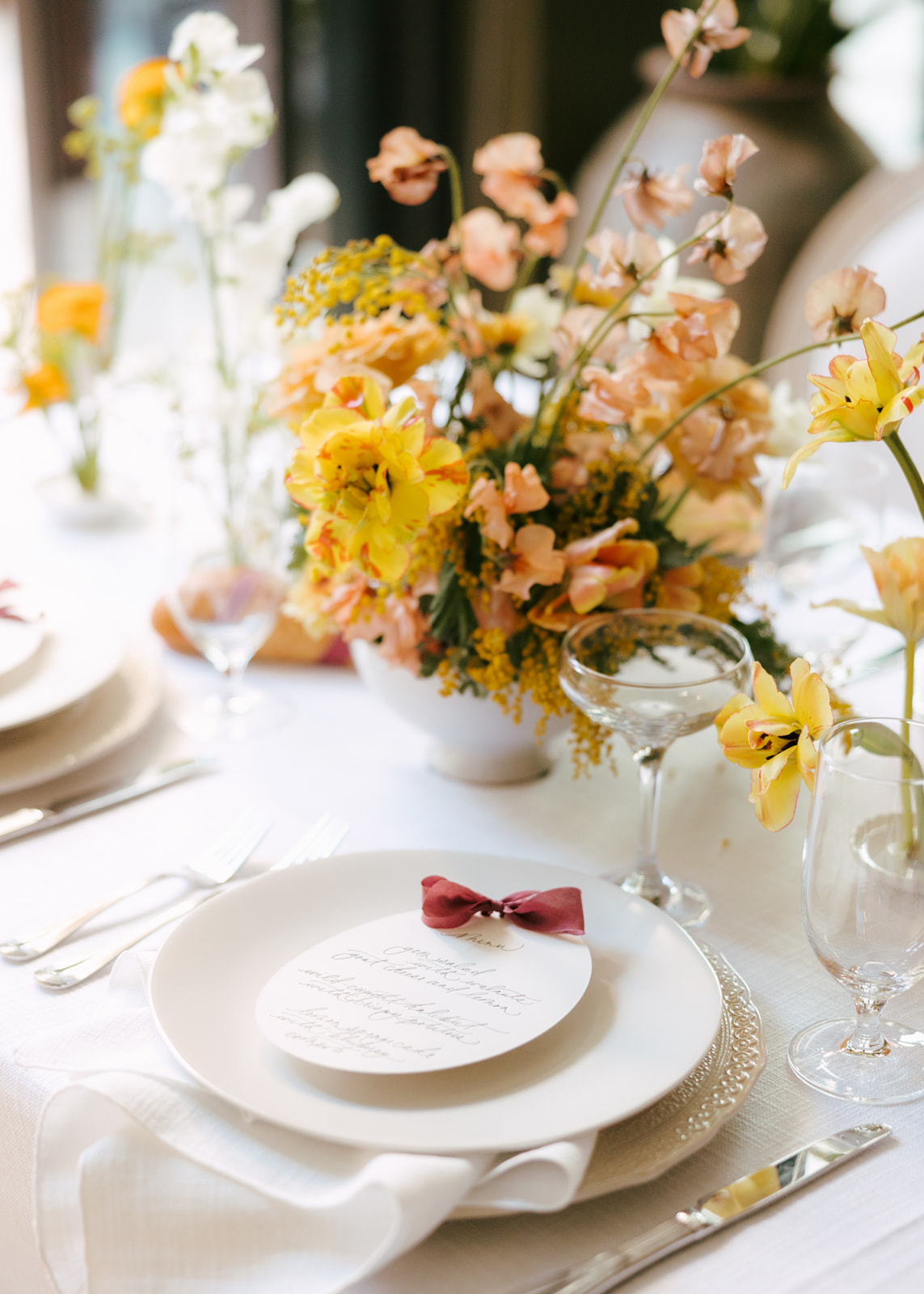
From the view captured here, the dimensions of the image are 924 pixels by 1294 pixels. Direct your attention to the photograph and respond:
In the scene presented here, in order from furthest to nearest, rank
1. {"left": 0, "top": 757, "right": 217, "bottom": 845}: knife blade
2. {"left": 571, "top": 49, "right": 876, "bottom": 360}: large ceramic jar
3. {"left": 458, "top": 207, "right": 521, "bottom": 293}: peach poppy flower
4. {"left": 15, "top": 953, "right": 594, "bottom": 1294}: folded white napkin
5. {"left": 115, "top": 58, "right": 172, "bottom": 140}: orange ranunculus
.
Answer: {"left": 571, "top": 49, "right": 876, "bottom": 360}: large ceramic jar → {"left": 115, "top": 58, "right": 172, "bottom": 140}: orange ranunculus → {"left": 458, "top": 207, "right": 521, "bottom": 293}: peach poppy flower → {"left": 0, "top": 757, "right": 217, "bottom": 845}: knife blade → {"left": 15, "top": 953, "right": 594, "bottom": 1294}: folded white napkin

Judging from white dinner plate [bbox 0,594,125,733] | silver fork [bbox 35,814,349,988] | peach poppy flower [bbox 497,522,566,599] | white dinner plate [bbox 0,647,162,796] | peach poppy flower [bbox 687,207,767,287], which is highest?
peach poppy flower [bbox 687,207,767,287]

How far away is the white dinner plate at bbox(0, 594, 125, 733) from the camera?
3.02ft

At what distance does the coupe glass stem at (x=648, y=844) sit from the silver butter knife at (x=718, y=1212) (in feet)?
0.69

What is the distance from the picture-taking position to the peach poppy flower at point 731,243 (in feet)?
2.50

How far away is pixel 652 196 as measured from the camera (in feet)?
2.68

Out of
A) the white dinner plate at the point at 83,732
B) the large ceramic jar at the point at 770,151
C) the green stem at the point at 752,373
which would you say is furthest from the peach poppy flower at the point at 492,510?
the large ceramic jar at the point at 770,151

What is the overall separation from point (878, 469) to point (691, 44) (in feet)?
1.12

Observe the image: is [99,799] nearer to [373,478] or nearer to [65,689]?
[65,689]

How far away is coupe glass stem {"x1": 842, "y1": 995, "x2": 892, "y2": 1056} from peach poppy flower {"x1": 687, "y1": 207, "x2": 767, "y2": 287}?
42 cm

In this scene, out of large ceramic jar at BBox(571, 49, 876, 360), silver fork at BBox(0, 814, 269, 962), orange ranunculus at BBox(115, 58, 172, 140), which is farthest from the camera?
large ceramic jar at BBox(571, 49, 876, 360)

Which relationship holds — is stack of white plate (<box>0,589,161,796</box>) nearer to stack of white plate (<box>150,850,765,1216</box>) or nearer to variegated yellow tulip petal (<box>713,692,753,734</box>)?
stack of white plate (<box>150,850,765,1216</box>)

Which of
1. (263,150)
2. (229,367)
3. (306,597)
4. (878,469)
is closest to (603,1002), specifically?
(306,597)

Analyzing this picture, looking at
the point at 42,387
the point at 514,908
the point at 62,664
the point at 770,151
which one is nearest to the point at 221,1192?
the point at 514,908

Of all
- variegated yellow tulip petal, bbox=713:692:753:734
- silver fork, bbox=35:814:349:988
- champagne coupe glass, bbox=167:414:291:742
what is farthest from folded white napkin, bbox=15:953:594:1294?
champagne coupe glass, bbox=167:414:291:742
